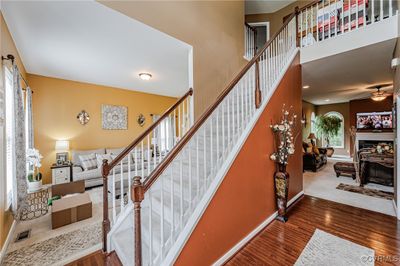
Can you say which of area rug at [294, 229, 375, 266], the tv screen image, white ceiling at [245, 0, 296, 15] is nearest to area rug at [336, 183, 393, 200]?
area rug at [294, 229, 375, 266]

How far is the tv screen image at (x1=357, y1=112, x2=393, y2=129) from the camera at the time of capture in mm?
6684

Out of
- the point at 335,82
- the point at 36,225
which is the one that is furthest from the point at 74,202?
the point at 335,82

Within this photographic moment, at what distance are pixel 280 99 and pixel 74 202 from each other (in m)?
3.76

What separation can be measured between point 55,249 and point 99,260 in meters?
0.69

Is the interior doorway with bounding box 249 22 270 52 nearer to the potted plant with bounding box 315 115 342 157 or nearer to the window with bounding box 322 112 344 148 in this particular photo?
the potted plant with bounding box 315 115 342 157

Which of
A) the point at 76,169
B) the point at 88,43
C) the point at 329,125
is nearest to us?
the point at 88,43

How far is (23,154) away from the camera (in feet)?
9.03

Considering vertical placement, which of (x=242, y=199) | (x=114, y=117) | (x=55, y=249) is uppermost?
(x=114, y=117)

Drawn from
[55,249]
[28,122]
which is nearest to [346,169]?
[55,249]

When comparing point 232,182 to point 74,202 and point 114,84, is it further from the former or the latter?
point 114,84

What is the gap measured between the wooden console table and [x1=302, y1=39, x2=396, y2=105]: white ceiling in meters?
1.90

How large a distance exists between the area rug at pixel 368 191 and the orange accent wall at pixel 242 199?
1.92 meters

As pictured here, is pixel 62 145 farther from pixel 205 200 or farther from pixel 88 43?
pixel 205 200

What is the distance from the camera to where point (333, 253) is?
1.98 meters
